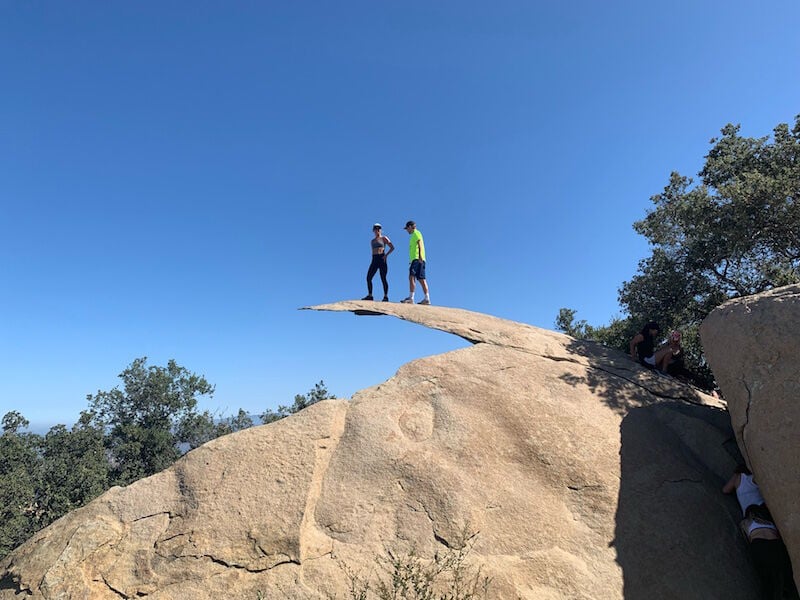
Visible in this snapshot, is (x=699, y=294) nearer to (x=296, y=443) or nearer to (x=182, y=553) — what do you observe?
(x=296, y=443)

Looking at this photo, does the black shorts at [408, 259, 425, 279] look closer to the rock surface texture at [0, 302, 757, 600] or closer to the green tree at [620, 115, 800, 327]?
the rock surface texture at [0, 302, 757, 600]

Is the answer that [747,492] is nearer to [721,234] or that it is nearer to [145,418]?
[721,234]

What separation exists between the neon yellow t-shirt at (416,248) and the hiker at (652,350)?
561cm

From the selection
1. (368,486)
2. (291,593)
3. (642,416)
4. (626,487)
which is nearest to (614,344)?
(642,416)

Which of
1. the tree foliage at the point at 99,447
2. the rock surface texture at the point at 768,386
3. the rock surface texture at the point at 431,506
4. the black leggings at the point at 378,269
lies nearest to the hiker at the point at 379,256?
the black leggings at the point at 378,269

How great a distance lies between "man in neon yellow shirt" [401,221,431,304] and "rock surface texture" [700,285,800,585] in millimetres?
7109

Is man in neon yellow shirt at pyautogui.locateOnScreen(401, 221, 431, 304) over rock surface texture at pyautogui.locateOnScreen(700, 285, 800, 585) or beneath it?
over

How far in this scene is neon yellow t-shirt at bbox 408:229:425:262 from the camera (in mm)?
12695

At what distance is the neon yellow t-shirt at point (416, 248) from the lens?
12.7m

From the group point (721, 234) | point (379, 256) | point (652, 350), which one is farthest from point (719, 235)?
point (379, 256)

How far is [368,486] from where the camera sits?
19.8 feet

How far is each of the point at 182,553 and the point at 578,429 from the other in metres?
5.45

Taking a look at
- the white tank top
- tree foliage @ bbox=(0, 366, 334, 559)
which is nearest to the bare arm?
the white tank top

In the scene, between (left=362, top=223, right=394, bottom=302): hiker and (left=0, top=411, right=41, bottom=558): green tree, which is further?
(left=0, top=411, right=41, bottom=558): green tree
